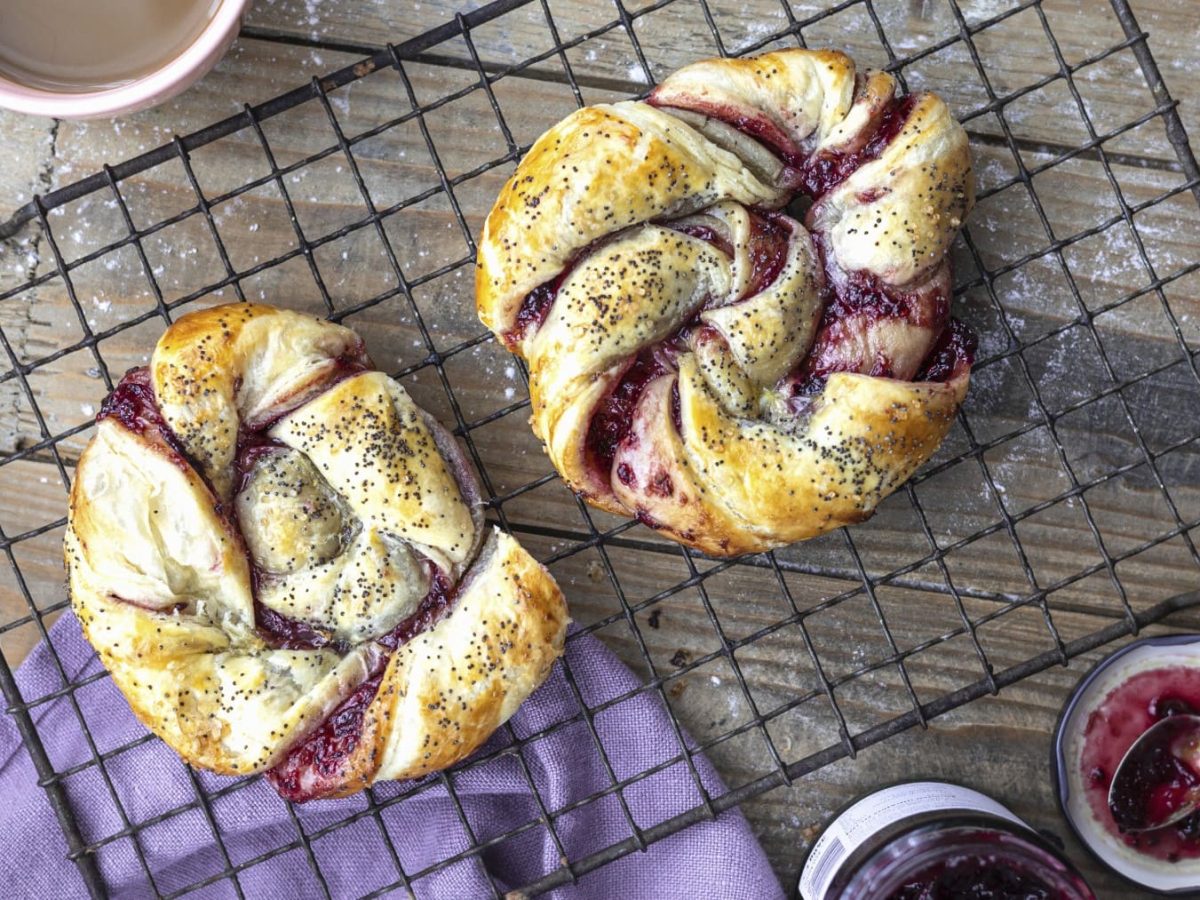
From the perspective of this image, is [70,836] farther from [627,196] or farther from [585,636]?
[627,196]

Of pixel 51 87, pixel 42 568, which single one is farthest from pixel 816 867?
pixel 51 87

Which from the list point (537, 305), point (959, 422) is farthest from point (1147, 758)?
point (537, 305)

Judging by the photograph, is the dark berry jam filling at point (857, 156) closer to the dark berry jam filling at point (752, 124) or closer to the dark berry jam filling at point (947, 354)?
the dark berry jam filling at point (752, 124)

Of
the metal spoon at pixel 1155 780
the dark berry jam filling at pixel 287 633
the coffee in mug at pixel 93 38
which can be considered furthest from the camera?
the metal spoon at pixel 1155 780

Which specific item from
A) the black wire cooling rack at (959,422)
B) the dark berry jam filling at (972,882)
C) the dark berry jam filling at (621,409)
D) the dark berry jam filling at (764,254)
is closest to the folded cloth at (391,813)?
the black wire cooling rack at (959,422)

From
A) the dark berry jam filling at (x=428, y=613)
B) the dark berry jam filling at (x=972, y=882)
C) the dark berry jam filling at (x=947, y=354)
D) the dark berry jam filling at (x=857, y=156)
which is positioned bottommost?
the dark berry jam filling at (x=972, y=882)

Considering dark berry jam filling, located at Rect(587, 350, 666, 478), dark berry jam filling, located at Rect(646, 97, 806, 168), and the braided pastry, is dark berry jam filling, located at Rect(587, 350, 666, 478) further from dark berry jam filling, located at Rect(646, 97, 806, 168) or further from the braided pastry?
dark berry jam filling, located at Rect(646, 97, 806, 168)

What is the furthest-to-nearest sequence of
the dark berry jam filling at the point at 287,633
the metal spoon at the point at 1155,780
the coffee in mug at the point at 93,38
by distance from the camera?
the metal spoon at the point at 1155,780 < the coffee in mug at the point at 93,38 < the dark berry jam filling at the point at 287,633

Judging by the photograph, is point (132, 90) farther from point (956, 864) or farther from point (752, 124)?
point (956, 864)
